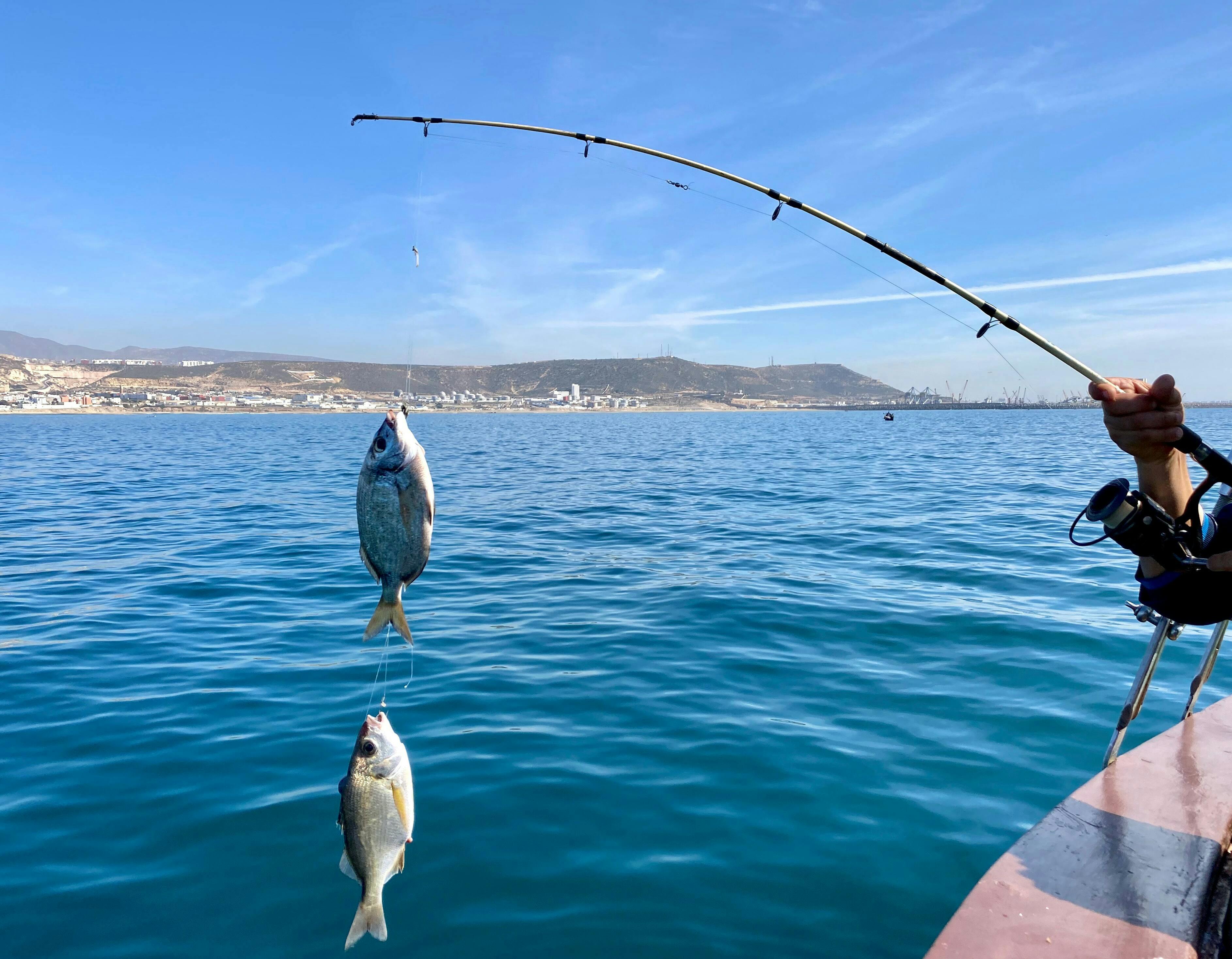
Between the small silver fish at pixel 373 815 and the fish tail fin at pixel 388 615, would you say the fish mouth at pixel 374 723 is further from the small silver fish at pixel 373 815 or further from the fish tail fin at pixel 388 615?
the fish tail fin at pixel 388 615

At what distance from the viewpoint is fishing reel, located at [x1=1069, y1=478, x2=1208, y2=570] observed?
3.61 metres

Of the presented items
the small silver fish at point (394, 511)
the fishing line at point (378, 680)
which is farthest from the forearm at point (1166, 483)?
the fishing line at point (378, 680)

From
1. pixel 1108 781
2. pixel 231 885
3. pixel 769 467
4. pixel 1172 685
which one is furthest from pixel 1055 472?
pixel 231 885

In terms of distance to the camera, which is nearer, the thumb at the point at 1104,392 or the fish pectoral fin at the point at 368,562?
the fish pectoral fin at the point at 368,562

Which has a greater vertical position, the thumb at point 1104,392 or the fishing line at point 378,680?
the thumb at point 1104,392

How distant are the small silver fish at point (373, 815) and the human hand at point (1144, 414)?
3.40 meters

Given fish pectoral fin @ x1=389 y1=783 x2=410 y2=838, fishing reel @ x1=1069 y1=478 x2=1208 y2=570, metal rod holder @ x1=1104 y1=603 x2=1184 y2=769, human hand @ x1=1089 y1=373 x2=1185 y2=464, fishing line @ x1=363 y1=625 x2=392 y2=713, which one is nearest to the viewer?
fish pectoral fin @ x1=389 y1=783 x2=410 y2=838

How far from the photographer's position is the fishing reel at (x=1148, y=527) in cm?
361

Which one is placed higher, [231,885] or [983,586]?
[983,586]

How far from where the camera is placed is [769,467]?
36906 millimetres

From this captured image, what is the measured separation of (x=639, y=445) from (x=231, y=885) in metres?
56.0

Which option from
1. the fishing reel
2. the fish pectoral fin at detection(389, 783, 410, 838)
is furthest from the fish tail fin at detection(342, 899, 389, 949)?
the fishing reel

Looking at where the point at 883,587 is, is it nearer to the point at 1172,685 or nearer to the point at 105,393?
the point at 1172,685

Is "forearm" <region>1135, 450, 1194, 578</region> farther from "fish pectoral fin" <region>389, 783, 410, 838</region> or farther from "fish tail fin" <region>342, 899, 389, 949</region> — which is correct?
"fish tail fin" <region>342, 899, 389, 949</region>
